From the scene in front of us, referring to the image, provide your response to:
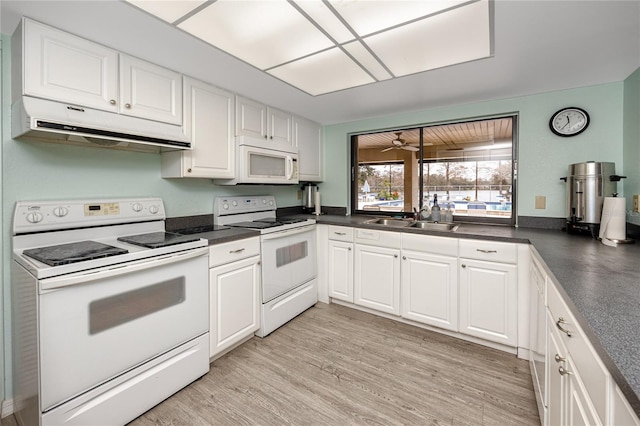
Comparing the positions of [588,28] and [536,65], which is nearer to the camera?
[588,28]

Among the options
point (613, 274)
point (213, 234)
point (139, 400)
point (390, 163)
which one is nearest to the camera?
point (613, 274)

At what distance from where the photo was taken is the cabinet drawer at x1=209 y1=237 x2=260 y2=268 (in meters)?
2.02

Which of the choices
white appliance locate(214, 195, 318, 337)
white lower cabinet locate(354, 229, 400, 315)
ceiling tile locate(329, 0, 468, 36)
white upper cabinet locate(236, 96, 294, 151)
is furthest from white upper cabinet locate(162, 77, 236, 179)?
white lower cabinet locate(354, 229, 400, 315)

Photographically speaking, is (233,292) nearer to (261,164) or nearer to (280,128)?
(261,164)

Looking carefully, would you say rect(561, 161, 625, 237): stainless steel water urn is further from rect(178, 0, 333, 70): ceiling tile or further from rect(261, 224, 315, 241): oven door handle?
rect(261, 224, 315, 241): oven door handle

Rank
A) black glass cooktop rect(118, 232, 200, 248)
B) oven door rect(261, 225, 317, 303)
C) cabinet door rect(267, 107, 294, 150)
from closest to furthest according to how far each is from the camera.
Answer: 1. black glass cooktop rect(118, 232, 200, 248)
2. oven door rect(261, 225, 317, 303)
3. cabinet door rect(267, 107, 294, 150)

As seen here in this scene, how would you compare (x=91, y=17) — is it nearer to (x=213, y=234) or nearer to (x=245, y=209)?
(x=213, y=234)

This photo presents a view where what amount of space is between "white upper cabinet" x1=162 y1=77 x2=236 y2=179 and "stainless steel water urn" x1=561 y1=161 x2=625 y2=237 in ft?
8.83

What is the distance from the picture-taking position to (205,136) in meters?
2.27

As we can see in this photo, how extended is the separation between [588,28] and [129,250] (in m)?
2.74

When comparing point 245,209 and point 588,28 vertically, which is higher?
point 588,28

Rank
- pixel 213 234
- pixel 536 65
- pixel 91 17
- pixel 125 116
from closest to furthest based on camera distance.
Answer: pixel 91 17, pixel 125 116, pixel 536 65, pixel 213 234

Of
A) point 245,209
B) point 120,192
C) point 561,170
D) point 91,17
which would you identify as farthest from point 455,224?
point 91,17

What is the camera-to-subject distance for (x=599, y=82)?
2236mm
